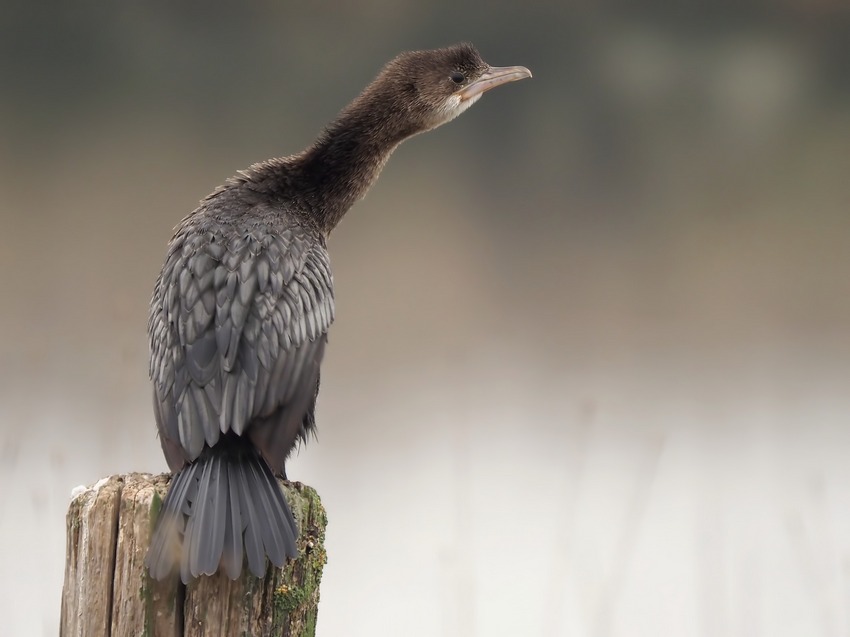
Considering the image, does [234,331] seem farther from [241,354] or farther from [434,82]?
[434,82]

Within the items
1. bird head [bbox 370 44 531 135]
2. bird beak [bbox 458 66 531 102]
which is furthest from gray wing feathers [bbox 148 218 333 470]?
bird beak [bbox 458 66 531 102]

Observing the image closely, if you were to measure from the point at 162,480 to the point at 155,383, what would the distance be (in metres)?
0.32

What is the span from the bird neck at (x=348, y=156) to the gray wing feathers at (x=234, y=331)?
0.42m

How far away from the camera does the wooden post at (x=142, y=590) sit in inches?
65.3

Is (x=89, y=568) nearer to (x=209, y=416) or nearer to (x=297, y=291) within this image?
(x=209, y=416)

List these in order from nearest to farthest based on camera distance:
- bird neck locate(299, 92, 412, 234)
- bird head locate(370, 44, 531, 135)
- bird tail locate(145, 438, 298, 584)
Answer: bird tail locate(145, 438, 298, 584) → bird neck locate(299, 92, 412, 234) → bird head locate(370, 44, 531, 135)

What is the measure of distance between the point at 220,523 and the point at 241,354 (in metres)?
0.46

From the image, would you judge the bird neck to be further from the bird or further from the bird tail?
the bird tail

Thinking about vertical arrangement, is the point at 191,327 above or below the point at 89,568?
above

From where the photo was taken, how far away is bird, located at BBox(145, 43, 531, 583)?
168 cm

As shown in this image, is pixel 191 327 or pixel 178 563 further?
pixel 191 327

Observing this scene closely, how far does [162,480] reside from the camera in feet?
6.09

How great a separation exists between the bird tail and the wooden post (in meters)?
0.05

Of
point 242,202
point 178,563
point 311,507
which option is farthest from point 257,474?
point 242,202
